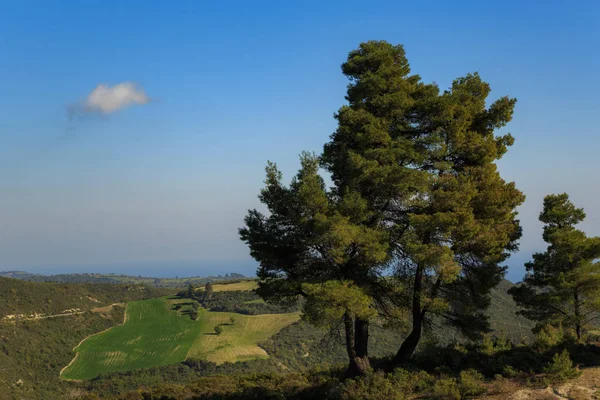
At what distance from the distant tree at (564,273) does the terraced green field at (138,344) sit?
91.5 m

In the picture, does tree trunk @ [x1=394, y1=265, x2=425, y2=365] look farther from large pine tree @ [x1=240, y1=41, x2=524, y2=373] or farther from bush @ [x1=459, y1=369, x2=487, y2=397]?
bush @ [x1=459, y1=369, x2=487, y2=397]

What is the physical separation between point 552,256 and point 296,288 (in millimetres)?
12587

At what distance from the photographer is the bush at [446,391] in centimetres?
1244

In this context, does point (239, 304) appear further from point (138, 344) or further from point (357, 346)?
point (357, 346)

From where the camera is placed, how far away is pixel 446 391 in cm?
1258

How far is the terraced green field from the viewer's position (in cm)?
9519

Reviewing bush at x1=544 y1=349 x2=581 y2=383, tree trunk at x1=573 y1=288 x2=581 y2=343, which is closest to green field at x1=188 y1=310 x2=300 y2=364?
tree trunk at x1=573 y1=288 x2=581 y2=343

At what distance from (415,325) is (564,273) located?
7927 mm

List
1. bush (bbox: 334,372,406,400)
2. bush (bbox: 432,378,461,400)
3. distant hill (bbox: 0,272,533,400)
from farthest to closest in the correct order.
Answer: distant hill (bbox: 0,272,533,400), bush (bbox: 334,372,406,400), bush (bbox: 432,378,461,400)

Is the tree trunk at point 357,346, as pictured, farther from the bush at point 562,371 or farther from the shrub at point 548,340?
the shrub at point 548,340

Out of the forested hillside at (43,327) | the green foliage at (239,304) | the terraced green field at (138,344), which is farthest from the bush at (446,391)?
the green foliage at (239,304)

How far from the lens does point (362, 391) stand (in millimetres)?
13727

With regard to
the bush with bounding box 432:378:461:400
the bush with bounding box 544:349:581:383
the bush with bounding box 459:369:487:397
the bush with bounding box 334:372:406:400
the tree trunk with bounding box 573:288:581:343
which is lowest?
the bush with bounding box 334:372:406:400

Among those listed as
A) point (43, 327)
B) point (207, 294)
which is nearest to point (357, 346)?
point (43, 327)
